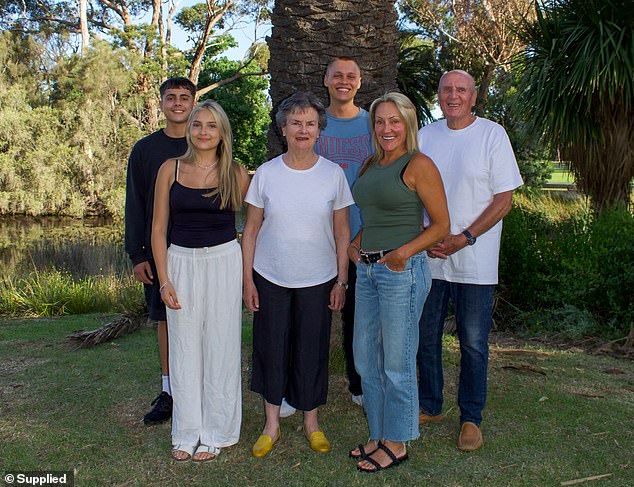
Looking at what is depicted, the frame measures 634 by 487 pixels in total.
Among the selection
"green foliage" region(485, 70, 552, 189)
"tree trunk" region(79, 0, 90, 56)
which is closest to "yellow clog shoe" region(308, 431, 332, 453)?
"green foliage" region(485, 70, 552, 189)

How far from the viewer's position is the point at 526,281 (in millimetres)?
7320

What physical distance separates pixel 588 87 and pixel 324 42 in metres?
5.77

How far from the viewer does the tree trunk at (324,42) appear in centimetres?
464

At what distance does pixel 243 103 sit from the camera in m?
30.9

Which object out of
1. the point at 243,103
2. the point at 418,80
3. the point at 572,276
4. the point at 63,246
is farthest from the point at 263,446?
the point at 243,103

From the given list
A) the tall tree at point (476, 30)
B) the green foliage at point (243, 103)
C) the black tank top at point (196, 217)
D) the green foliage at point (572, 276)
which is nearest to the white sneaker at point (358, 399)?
the black tank top at point (196, 217)

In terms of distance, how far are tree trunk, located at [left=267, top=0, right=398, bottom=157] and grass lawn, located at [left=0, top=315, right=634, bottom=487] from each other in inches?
81.2

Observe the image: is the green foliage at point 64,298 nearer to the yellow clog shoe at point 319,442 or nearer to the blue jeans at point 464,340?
the yellow clog shoe at point 319,442

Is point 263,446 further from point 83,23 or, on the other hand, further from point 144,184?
point 83,23

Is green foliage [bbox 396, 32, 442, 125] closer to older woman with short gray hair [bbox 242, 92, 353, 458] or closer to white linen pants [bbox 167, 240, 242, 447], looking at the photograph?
older woman with short gray hair [bbox 242, 92, 353, 458]

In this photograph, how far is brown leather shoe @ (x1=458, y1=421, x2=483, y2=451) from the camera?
144 inches

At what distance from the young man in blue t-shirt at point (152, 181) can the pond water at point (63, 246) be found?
8.37 meters

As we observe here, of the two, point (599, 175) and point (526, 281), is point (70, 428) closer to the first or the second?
point (526, 281)

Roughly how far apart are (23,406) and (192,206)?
210 centimetres
